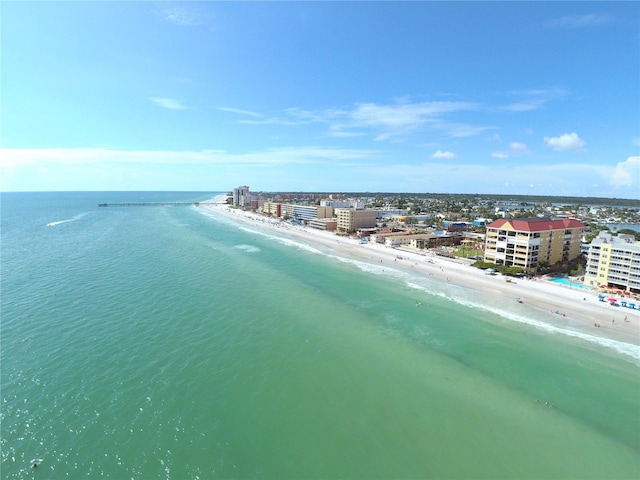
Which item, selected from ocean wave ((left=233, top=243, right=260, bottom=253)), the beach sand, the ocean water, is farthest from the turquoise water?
ocean wave ((left=233, top=243, right=260, bottom=253))

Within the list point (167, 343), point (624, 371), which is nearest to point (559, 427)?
point (624, 371)

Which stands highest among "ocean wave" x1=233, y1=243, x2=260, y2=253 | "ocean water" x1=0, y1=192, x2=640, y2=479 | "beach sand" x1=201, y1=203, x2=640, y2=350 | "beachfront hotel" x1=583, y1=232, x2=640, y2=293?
"beachfront hotel" x1=583, y1=232, x2=640, y2=293

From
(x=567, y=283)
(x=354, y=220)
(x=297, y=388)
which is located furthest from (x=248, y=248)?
(x=567, y=283)

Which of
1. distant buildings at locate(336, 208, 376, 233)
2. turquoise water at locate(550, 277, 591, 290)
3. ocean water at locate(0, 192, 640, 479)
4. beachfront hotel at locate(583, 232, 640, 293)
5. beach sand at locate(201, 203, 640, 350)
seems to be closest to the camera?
ocean water at locate(0, 192, 640, 479)

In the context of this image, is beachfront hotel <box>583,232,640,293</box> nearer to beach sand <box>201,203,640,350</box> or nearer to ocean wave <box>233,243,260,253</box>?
beach sand <box>201,203,640,350</box>

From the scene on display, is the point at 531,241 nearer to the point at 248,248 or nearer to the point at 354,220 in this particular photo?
the point at 248,248

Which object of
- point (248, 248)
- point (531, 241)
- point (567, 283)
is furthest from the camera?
point (248, 248)

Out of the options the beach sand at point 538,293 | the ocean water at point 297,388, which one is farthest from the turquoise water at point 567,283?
the ocean water at point 297,388
